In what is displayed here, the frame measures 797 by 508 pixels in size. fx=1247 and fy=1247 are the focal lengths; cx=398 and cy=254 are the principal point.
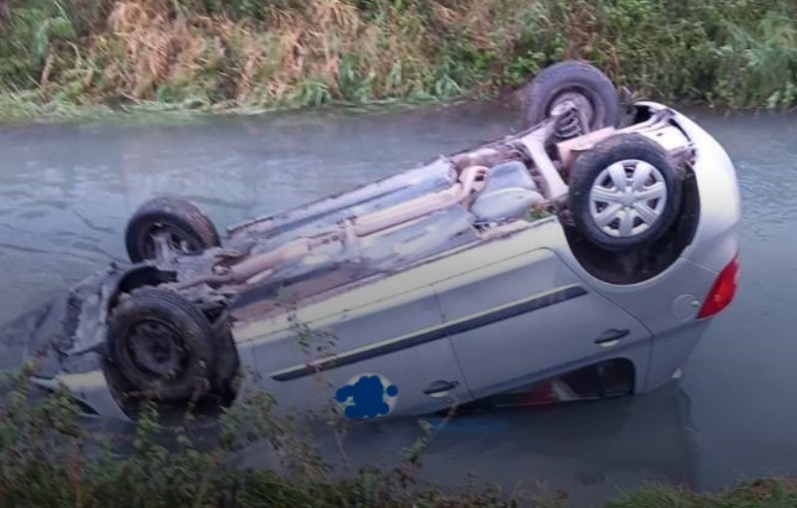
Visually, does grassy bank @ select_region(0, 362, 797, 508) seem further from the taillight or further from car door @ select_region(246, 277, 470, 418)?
the taillight

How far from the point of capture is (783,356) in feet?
22.2

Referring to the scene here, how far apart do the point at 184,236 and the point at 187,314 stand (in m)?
1.35

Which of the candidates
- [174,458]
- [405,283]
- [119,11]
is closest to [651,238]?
[405,283]

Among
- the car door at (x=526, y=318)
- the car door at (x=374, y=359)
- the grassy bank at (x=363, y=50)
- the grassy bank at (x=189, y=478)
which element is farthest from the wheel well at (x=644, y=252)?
the grassy bank at (x=363, y=50)

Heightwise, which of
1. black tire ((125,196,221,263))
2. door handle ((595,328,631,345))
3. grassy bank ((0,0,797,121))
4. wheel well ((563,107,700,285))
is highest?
grassy bank ((0,0,797,121))

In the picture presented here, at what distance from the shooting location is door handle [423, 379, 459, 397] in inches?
233

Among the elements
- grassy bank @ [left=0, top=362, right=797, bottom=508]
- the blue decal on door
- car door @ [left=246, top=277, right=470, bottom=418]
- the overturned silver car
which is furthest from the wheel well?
grassy bank @ [left=0, top=362, right=797, bottom=508]

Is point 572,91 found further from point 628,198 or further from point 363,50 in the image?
point 363,50

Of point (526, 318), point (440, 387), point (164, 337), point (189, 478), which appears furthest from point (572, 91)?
point (189, 478)

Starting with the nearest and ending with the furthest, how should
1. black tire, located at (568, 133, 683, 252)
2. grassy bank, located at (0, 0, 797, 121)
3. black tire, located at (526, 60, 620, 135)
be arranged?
1. black tire, located at (568, 133, 683, 252)
2. black tire, located at (526, 60, 620, 135)
3. grassy bank, located at (0, 0, 797, 121)

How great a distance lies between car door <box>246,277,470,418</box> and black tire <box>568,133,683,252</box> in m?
0.80

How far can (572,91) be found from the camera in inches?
296

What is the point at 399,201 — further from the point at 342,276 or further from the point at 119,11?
the point at 119,11

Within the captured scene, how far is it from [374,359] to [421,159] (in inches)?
218
